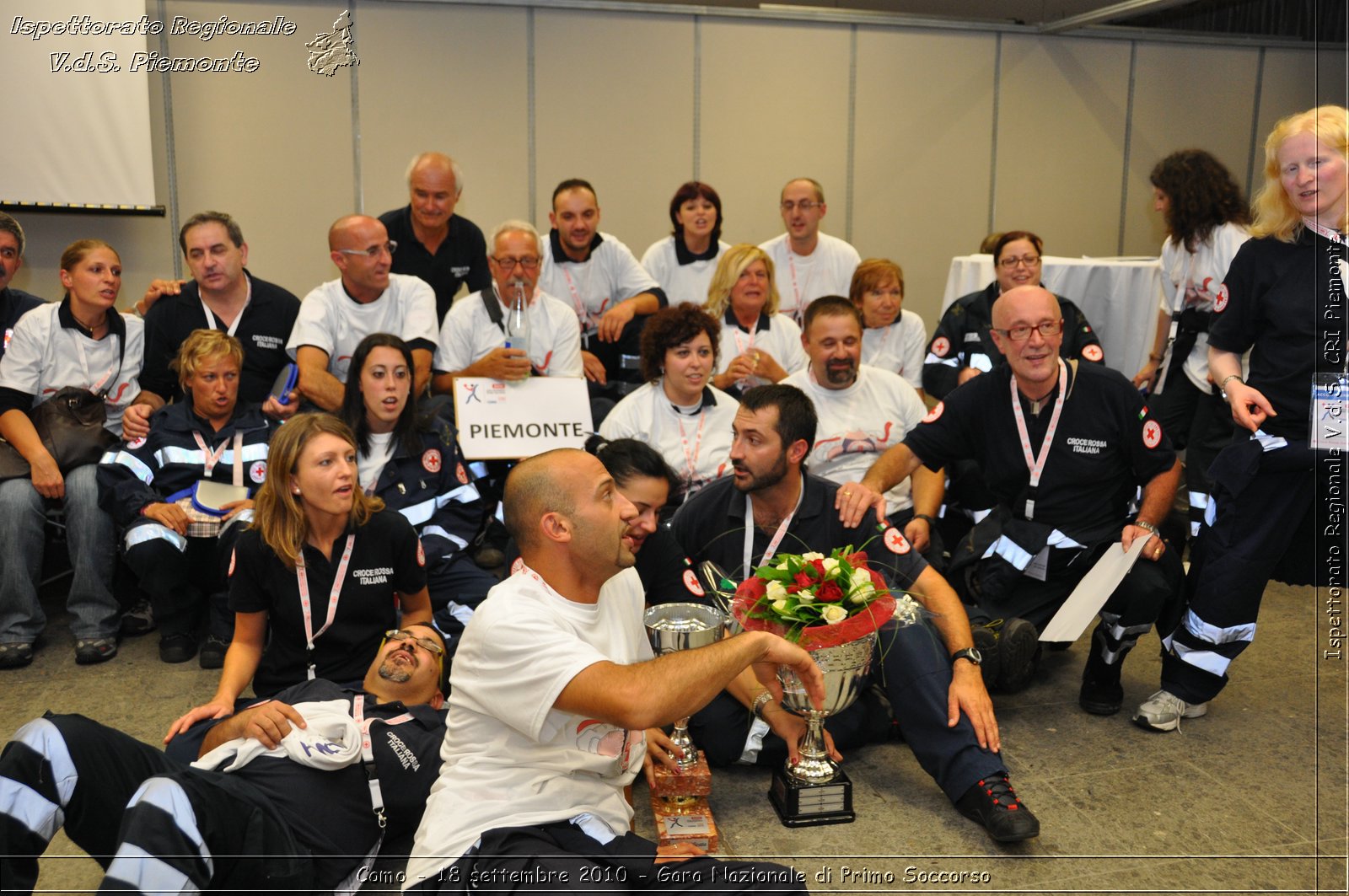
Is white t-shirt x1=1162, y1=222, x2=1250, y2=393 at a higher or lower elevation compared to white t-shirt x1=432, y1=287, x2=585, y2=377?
higher

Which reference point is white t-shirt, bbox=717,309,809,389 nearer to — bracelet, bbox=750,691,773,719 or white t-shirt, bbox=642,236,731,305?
white t-shirt, bbox=642,236,731,305

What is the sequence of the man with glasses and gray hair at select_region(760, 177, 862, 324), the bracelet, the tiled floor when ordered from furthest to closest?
1. the man with glasses and gray hair at select_region(760, 177, 862, 324)
2. the bracelet
3. the tiled floor

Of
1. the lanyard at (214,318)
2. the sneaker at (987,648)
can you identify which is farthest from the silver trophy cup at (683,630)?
the lanyard at (214,318)

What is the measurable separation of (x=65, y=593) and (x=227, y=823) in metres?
3.51

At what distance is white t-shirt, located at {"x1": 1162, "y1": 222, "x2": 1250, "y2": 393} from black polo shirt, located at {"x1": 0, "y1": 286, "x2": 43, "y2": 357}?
5.67m

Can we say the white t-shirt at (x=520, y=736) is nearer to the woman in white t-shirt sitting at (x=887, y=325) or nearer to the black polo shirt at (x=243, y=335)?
the black polo shirt at (x=243, y=335)

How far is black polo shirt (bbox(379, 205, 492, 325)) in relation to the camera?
582 centimetres

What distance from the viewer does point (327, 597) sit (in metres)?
3.21

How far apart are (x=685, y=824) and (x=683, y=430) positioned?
6.83 feet

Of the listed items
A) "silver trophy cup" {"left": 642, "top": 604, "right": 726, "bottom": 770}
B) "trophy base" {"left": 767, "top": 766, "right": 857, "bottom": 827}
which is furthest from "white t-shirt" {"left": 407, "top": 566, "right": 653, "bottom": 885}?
"trophy base" {"left": 767, "top": 766, "right": 857, "bottom": 827}

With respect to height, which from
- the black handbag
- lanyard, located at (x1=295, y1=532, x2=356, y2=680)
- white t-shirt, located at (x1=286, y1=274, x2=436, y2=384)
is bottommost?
lanyard, located at (x1=295, y1=532, x2=356, y2=680)

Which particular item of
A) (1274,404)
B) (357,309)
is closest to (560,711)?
(1274,404)

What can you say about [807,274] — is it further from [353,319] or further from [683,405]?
[353,319]

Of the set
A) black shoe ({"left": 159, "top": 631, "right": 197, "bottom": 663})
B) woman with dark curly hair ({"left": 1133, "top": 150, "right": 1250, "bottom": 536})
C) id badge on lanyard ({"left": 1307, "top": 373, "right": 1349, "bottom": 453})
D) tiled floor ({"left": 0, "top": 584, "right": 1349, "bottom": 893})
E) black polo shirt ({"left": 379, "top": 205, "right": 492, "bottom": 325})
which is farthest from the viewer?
black polo shirt ({"left": 379, "top": 205, "right": 492, "bottom": 325})
